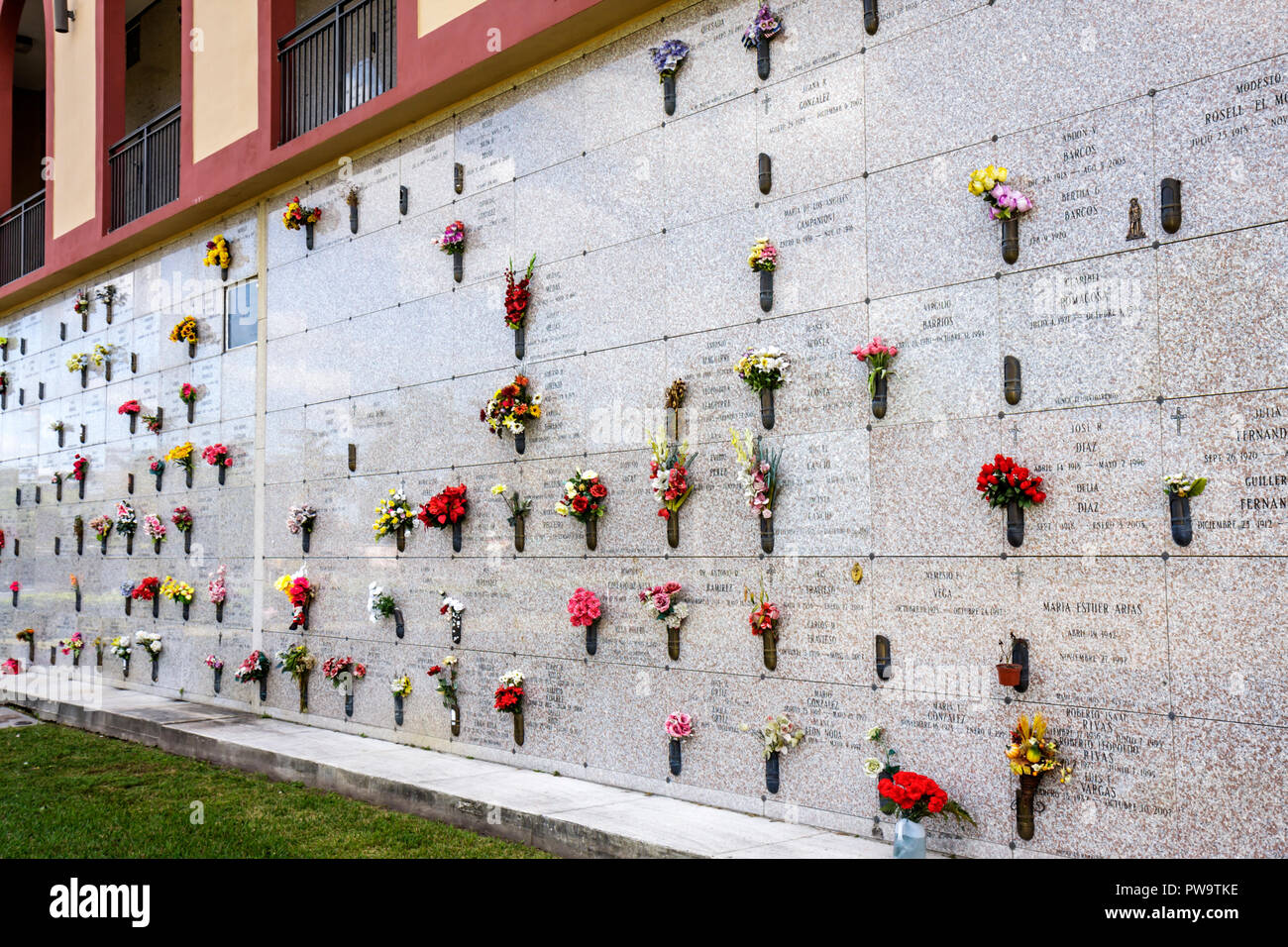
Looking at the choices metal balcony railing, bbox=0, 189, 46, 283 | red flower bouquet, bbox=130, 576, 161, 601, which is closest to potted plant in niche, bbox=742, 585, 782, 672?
red flower bouquet, bbox=130, 576, 161, 601

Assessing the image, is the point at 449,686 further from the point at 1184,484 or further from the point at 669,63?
the point at 1184,484

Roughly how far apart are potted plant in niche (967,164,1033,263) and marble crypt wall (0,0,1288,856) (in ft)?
0.21

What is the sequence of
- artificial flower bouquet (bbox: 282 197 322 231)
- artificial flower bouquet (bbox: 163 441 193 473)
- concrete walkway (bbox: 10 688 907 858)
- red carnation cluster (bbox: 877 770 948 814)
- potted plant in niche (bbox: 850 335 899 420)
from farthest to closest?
artificial flower bouquet (bbox: 163 441 193 473) < artificial flower bouquet (bbox: 282 197 322 231) < potted plant in niche (bbox: 850 335 899 420) < concrete walkway (bbox: 10 688 907 858) < red carnation cluster (bbox: 877 770 948 814)

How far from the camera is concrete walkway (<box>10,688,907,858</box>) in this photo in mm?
5406

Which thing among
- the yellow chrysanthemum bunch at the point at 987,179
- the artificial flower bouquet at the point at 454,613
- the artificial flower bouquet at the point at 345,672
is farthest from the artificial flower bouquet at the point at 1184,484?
the artificial flower bouquet at the point at 345,672

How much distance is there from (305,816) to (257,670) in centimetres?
376

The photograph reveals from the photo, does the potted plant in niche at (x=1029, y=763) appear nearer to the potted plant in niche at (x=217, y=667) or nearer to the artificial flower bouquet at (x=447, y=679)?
the artificial flower bouquet at (x=447, y=679)

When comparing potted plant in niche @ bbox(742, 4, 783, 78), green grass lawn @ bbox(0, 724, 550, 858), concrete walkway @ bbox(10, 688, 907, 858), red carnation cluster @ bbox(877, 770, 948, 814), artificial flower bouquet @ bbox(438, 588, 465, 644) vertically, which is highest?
potted plant in niche @ bbox(742, 4, 783, 78)

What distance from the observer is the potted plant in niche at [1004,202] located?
5.06 meters

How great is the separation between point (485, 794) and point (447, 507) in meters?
2.31

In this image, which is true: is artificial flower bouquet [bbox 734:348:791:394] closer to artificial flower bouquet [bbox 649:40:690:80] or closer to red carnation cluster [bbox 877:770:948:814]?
artificial flower bouquet [bbox 649:40:690:80]

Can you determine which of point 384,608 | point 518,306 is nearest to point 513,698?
point 384,608

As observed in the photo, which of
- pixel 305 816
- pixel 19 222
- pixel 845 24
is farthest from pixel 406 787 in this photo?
pixel 19 222

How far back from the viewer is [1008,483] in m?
4.96
